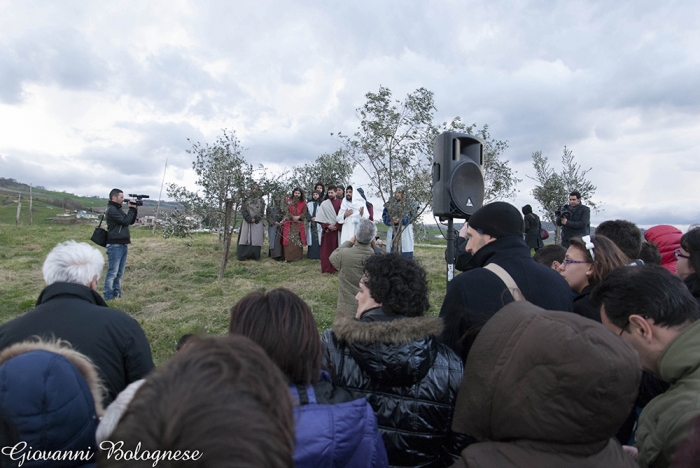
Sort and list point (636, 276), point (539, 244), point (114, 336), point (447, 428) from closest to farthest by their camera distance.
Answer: point (636, 276) < point (447, 428) < point (114, 336) < point (539, 244)

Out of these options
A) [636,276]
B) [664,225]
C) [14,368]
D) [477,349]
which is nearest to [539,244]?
[664,225]

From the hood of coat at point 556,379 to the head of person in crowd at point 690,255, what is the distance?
2.09m

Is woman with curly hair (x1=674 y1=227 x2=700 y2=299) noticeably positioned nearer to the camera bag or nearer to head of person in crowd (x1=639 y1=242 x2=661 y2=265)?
head of person in crowd (x1=639 y1=242 x2=661 y2=265)

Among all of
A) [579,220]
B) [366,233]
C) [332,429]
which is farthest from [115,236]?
[579,220]

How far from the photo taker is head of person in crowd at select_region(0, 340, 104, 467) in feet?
4.57

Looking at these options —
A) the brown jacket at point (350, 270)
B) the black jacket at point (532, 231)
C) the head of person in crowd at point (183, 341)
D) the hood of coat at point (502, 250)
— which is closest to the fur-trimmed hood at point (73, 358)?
the head of person in crowd at point (183, 341)

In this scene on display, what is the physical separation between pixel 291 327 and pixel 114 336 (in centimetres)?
123

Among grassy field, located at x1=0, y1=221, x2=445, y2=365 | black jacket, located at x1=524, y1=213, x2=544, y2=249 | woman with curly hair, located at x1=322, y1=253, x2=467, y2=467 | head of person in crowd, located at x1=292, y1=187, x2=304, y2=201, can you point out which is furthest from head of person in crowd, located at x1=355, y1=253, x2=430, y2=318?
black jacket, located at x1=524, y1=213, x2=544, y2=249

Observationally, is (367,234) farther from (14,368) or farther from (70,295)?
(14,368)

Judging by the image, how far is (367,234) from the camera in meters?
4.98

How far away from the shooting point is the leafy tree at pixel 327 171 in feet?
44.1

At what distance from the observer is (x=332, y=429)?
4.43 feet

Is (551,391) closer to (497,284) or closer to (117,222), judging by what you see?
(497,284)

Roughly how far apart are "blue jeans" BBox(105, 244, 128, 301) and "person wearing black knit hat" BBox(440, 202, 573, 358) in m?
6.26
